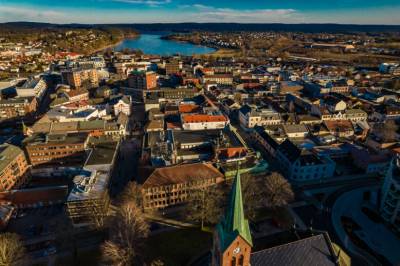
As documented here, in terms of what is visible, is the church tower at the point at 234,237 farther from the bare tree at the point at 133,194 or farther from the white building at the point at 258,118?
the white building at the point at 258,118

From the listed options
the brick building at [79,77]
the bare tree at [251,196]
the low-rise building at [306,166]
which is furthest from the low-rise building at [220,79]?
the bare tree at [251,196]

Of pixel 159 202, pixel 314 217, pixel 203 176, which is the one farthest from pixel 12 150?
pixel 314 217

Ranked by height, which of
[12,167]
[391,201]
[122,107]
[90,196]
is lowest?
[391,201]

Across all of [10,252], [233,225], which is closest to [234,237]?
[233,225]

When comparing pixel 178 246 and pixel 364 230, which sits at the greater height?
pixel 364 230

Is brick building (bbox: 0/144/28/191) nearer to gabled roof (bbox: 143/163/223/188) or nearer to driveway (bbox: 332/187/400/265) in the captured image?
gabled roof (bbox: 143/163/223/188)

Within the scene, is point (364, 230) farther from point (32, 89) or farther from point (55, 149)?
point (32, 89)
